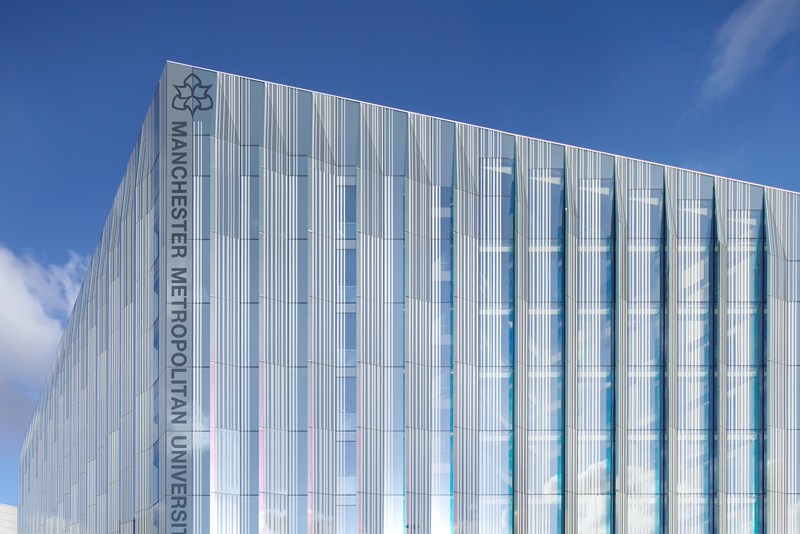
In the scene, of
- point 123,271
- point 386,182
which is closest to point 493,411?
point 386,182

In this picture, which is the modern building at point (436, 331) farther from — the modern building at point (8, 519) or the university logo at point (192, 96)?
the modern building at point (8, 519)

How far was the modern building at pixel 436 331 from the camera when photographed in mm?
19875

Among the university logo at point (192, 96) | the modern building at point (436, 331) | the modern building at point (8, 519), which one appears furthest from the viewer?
the modern building at point (8, 519)

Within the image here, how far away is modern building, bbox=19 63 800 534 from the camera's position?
1988 centimetres

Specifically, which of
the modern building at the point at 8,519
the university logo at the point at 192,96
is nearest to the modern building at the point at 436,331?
the university logo at the point at 192,96

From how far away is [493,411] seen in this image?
21.7 m

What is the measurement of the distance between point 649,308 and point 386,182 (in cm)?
946

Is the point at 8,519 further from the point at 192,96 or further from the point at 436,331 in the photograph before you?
the point at 436,331

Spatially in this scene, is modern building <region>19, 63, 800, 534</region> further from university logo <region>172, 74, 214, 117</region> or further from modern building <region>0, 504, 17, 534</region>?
modern building <region>0, 504, 17, 534</region>

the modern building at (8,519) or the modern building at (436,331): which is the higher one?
the modern building at (436,331)

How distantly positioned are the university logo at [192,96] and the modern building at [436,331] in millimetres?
49

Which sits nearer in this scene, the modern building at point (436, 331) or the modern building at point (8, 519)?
the modern building at point (436, 331)

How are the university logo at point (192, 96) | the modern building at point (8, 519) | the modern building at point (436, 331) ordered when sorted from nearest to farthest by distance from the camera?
the modern building at point (436, 331), the university logo at point (192, 96), the modern building at point (8, 519)

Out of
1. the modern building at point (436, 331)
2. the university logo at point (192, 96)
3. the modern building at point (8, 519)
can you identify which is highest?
the university logo at point (192, 96)
